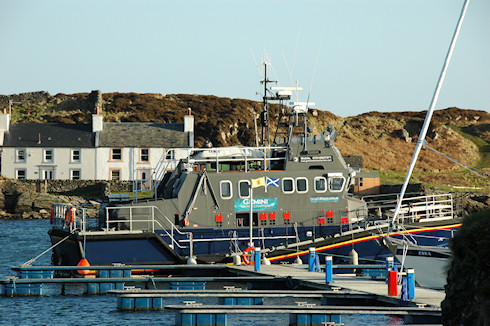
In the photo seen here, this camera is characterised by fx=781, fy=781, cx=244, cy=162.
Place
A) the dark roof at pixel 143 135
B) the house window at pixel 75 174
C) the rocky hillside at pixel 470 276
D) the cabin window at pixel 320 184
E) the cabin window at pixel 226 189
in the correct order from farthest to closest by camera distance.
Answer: the house window at pixel 75 174 → the dark roof at pixel 143 135 → the cabin window at pixel 320 184 → the cabin window at pixel 226 189 → the rocky hillside at pixel 470 276

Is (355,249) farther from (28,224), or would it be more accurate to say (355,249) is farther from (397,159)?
(397,159)

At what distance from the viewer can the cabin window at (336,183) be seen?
24.8m

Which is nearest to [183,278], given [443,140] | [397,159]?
[397,159]

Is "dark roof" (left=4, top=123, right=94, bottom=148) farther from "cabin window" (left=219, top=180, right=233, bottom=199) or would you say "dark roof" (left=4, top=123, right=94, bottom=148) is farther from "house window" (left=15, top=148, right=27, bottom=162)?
"cabin window" (left=219, top=180, right=233, bottom=199)

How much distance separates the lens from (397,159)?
297ft

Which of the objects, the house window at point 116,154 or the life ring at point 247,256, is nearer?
the life ring at point 247,256

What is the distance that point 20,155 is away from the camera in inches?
2429

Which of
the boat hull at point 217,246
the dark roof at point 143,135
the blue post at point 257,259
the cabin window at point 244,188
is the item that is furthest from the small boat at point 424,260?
the dark roof at point 143,135

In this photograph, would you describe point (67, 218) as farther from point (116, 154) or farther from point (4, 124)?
point (4, 124)

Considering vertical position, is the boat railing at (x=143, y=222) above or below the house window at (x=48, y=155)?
below

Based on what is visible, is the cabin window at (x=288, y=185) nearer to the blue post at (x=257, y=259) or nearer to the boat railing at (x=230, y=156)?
the boat railing at (x=230, y=156)

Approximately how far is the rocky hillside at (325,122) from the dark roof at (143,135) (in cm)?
1793

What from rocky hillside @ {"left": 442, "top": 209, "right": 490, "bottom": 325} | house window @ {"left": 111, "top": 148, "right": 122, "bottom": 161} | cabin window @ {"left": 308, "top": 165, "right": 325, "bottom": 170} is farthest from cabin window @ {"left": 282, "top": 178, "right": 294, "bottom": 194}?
house window @ {"left": 111, "top": 148, "right": 122, "bottom": 161}

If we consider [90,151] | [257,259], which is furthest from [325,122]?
[257,259]
